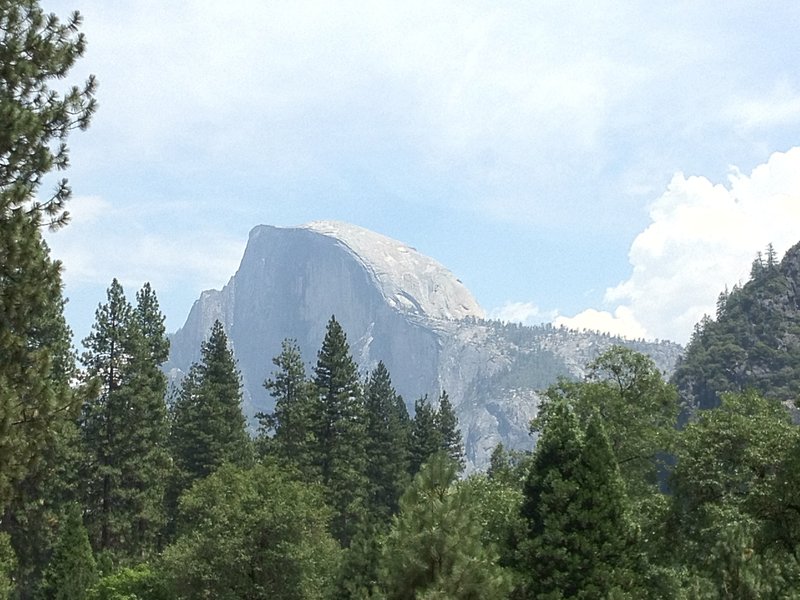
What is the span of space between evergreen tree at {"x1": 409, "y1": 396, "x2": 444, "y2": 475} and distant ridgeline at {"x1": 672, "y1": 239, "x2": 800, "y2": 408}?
7068 cm

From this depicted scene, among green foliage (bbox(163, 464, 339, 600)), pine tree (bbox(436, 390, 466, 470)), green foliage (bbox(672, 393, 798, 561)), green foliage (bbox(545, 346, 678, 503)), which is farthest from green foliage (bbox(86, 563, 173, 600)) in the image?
pine tree (bbox(436, 390, 466, 470))

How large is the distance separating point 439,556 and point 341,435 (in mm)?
39894

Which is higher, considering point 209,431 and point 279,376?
point 279,376

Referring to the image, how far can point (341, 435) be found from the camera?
178 feet

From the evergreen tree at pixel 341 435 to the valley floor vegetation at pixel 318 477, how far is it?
0.15 meters

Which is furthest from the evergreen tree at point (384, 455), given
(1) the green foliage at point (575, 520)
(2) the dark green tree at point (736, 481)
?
(1) the green foliage at point (575, 520)

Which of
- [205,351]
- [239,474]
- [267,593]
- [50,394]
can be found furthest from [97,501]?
[50,394]

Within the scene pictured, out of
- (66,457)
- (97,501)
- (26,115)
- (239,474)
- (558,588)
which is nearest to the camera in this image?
(26,115)

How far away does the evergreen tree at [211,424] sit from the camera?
5035cm

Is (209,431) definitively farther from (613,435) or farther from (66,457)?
(613,435)

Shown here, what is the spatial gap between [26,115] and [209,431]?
128 feet

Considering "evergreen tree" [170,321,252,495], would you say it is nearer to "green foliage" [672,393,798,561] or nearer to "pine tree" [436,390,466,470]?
"pine tree" [436,390,466,470]

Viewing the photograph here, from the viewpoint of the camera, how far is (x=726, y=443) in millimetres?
27141

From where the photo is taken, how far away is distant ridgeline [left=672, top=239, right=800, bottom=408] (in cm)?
12594
